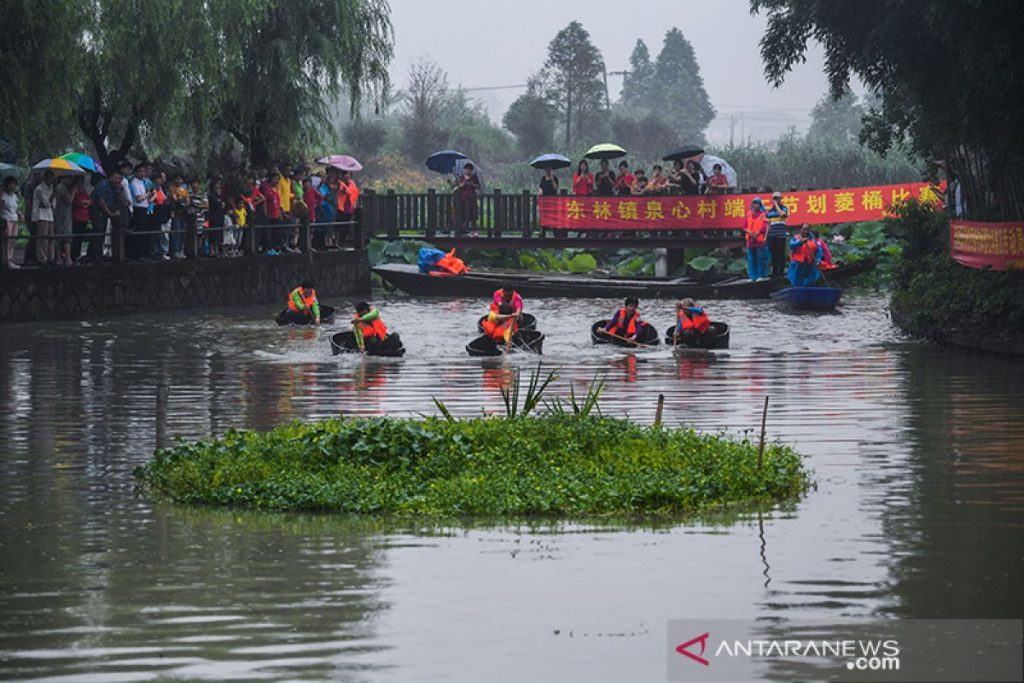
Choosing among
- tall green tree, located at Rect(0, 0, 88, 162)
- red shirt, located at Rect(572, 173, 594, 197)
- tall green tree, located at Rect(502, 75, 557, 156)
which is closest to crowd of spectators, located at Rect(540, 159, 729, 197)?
red shirt, located at Rect(572, 173, 594, 197)

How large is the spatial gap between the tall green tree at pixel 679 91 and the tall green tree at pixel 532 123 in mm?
47192

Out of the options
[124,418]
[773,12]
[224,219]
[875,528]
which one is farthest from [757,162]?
[875,528]

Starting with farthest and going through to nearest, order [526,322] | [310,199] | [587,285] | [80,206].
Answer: [310,199]
[587,285]
[80,206]
[526,322]

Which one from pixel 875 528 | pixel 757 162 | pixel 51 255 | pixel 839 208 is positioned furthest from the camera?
pixel 757 162

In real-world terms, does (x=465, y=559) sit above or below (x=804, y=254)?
below

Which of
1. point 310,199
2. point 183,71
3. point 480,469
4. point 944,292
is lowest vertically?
Answer: point 480,469

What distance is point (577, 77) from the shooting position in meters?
99.8

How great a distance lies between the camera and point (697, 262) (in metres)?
49.3

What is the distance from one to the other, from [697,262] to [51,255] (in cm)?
1965

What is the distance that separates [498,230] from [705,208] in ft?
19.1

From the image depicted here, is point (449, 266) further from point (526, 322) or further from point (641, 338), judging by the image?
point (641, 338)

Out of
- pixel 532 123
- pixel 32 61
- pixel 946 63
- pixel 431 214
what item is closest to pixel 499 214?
pixel 431 214

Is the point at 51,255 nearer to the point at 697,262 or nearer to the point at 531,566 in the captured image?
the point at 697,262

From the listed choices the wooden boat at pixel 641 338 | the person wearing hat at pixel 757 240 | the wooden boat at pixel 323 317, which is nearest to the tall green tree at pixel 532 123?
the person wearing hat at pixel 757 240
